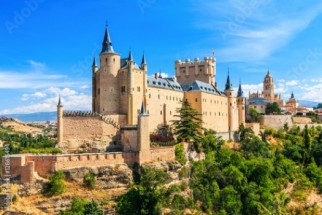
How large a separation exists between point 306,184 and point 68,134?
105 ft

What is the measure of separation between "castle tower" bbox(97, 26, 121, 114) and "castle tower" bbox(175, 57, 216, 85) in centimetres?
2217

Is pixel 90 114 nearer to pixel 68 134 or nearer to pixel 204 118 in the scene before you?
pixel 68 134

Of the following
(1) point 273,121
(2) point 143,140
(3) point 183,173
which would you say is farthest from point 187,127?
(1) point 273,121

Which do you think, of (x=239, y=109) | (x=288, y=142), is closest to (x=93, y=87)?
(x=239, y=109)

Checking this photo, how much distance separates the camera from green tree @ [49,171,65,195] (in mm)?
34094

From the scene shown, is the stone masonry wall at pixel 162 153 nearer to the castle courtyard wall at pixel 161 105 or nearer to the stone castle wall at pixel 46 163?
the stone castle wall at pixel 46 163

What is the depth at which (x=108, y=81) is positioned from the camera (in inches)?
1780

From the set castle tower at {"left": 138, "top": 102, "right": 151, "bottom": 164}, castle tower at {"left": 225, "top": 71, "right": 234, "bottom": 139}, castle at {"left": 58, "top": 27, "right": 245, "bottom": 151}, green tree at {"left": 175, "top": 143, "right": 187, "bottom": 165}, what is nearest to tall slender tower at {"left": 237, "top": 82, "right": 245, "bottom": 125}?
castle tower at {"left": 225, "top": 71, "right": 234, "bottom": 139}

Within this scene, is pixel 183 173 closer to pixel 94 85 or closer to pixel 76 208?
pixel 76 208

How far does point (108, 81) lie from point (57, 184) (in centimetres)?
1518

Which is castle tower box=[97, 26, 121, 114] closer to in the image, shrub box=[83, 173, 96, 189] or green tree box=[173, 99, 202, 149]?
green tree box=[173, 99, 202, 149]

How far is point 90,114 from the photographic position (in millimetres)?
41969

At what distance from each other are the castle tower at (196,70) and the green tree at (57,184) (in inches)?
1371

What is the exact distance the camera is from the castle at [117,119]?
35.9 metres
